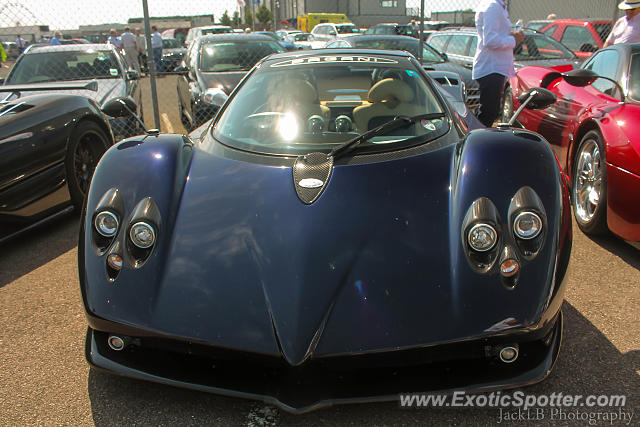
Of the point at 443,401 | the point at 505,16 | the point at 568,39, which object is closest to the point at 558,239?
the point at 443,401

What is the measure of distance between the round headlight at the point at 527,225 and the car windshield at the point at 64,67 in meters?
6.11

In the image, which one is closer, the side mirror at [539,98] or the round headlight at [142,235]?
the round headlight at [142,235]

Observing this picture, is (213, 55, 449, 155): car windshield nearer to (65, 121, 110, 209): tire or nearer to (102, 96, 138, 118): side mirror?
(102, 96, 138, 118): side mirror

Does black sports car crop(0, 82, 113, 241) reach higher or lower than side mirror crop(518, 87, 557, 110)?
lower

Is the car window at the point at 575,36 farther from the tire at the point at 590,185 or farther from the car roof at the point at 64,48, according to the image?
the car roof at the point at 64,48

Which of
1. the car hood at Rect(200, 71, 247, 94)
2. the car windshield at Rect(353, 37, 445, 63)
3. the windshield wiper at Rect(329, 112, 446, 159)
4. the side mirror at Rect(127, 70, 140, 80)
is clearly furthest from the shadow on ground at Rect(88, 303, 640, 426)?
the car windshield at Rect(353, 37, 445, 63)

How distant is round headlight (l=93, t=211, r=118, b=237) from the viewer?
2.32 m

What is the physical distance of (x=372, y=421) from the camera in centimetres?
201

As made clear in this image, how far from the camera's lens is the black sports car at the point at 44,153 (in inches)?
148

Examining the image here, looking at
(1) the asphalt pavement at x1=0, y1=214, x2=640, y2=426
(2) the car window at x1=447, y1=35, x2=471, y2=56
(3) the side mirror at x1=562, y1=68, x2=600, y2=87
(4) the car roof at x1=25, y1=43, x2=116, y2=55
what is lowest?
(1) the asphalt pavement at x1=0, y1=214, x2=640, y2=426

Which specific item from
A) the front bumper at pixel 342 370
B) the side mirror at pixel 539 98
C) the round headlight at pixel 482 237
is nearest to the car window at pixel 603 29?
the side mirror at pixel 539 98

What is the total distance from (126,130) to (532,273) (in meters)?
5.55

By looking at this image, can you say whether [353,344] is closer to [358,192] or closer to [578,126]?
[358,192]

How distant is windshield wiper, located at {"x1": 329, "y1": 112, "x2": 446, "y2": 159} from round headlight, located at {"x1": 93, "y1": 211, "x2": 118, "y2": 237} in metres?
1.02
